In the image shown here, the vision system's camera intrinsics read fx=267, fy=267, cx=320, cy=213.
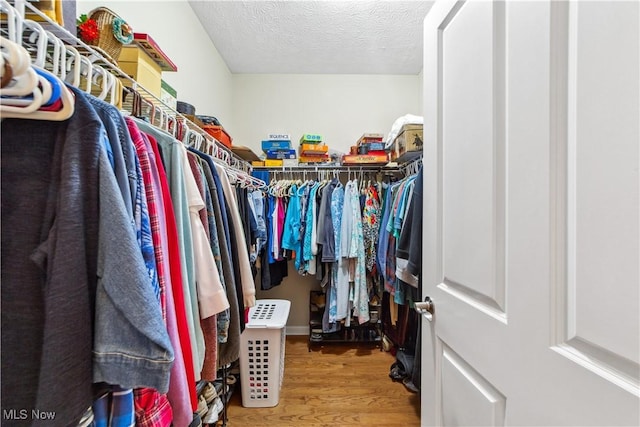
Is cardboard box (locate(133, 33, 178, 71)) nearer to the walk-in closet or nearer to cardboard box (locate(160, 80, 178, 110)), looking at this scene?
the walk-in closet

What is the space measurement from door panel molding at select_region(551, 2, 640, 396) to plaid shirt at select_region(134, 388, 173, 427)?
769mm

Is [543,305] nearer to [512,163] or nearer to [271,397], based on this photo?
[512,163]

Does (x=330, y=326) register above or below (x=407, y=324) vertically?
below

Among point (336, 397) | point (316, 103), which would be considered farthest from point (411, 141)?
point (336, 397)

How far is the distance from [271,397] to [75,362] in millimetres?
1541

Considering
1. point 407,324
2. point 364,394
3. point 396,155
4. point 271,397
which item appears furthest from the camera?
point 396,155

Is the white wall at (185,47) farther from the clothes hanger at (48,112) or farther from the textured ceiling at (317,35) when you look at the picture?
the clothes hanger at (48,112)

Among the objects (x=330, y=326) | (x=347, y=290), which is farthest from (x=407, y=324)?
(x=330, y=326)

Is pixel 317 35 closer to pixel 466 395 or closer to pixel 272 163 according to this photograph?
pixel 272 163

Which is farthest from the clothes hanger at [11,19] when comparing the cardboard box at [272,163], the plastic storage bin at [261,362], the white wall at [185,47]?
the cardboard box at [272,163]

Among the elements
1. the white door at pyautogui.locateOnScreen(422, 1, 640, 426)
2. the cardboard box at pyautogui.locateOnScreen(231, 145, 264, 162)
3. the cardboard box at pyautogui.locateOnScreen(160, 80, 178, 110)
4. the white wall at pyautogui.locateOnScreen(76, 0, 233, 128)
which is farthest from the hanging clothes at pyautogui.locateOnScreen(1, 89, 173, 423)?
the cardboard box at pyautogui.locateOnScreen(231, 145, 264, 162)

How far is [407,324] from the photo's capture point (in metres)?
1.94

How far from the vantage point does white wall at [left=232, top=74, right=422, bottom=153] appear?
275 cm

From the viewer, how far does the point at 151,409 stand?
1.88 ft
